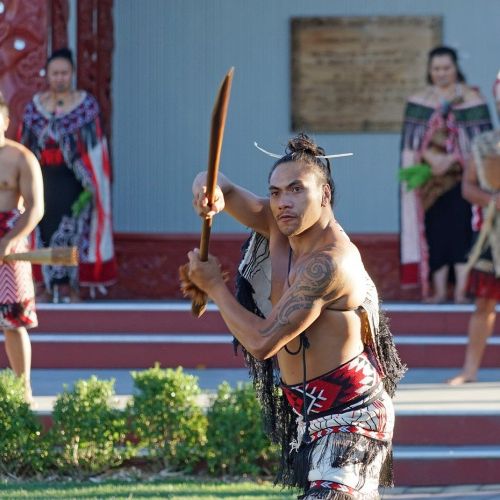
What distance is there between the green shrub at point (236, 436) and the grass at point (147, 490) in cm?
11

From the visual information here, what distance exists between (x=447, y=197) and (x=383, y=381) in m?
6.34

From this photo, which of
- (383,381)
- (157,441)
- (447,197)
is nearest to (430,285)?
(447,197)

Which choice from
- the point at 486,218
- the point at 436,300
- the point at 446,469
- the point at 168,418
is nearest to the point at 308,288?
the point at 168,418

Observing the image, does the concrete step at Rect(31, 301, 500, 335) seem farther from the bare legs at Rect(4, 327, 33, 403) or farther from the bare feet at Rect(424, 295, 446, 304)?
the bare legs at Rect(4, 327, 33, 403)

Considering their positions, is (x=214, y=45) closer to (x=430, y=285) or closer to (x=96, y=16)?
(x=96, y=16)

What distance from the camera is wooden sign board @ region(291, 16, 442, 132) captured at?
13.3m

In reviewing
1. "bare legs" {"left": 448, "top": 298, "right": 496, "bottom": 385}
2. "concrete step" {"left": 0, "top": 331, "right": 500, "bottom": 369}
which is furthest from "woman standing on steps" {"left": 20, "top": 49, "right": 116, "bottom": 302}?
"bare legs" {"left": 448, "top": 298, "right": 496, "bottom": 385}

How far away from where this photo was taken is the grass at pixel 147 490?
24.8ft

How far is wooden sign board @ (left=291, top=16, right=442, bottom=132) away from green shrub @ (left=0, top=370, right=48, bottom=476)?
231 inches

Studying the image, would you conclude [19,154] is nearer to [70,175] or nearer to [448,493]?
[70,175]

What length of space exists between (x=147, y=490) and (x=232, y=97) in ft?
21.0

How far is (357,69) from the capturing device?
13.4m

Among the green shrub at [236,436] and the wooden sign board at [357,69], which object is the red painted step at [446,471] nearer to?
the green shrub at [236,436]

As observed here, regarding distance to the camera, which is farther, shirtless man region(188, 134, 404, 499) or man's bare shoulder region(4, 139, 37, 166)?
man's bare shoulder region(4, 139, 37, 166)
